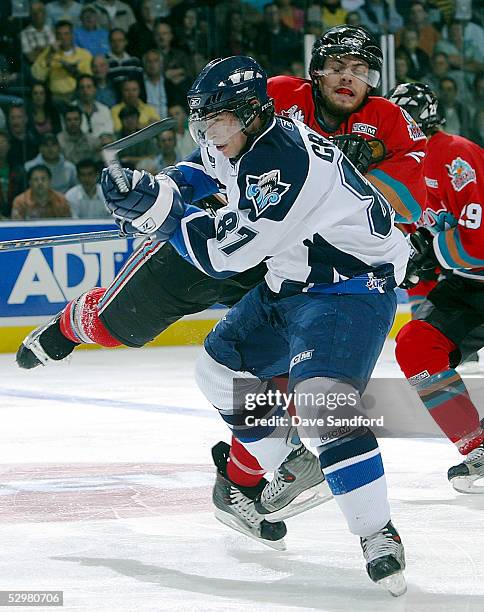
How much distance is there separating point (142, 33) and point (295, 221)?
517cm

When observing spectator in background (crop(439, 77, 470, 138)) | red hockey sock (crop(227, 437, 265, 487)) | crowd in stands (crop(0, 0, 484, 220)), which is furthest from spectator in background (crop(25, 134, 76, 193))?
red hockey sock (crop(227, 437, 265, 487))

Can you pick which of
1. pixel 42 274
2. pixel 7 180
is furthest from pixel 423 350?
pixel 7 180

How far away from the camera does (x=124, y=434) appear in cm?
415

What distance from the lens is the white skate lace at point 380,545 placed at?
2.38 meters

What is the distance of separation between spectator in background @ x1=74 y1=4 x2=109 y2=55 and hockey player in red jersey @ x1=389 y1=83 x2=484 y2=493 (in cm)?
380

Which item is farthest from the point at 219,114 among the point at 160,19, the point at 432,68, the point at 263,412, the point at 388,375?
the point at 432,68

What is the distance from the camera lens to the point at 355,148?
10.0ft

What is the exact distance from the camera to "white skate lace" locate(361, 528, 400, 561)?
93.7 inches

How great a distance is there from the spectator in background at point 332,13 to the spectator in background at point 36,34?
1713 millimetres

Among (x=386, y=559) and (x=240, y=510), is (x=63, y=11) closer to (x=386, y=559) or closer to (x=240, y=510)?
(x=240, y=510)

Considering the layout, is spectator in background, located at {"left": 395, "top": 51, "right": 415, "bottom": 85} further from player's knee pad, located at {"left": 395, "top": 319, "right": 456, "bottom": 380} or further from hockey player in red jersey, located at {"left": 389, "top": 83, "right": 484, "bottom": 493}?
player's knee pad, located at {"left": 395, "top": 319, "right": 456, "bottom": 380}

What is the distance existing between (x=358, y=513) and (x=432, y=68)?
230 inches

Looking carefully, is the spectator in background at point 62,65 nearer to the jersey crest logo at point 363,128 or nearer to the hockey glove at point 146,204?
the jersey crest logo at point 363,128

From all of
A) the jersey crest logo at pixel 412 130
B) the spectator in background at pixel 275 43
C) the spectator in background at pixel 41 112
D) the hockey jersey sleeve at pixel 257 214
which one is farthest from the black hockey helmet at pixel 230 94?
the spectator in background at pixel 275 43
